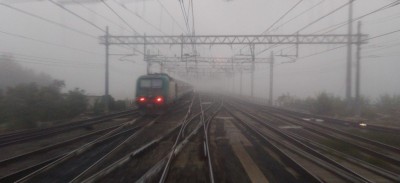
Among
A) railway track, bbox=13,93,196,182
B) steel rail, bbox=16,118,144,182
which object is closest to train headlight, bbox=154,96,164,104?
steel rail, bbox=16,118,144,182

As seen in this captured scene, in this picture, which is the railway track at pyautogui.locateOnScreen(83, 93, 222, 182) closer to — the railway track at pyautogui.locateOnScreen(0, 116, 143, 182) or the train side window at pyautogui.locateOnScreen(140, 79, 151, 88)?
the railway track at pyautogui.locateOnScreen(0, 116, 143, 182)

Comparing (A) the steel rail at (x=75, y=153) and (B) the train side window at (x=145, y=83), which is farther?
(B) the train side window at (x=145, y=83)

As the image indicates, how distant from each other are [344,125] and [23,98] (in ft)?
62.2

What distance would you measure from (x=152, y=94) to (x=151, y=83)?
0.98 meters

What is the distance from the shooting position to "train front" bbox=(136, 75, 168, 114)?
27.9 meters

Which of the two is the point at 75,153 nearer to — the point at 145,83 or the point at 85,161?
the point at 85,161

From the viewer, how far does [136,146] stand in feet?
47.5

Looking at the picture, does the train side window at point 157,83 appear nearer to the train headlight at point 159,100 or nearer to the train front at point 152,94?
the train front at point 152,94

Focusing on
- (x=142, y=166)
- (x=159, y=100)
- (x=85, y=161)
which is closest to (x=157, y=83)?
(x=159, y=100)

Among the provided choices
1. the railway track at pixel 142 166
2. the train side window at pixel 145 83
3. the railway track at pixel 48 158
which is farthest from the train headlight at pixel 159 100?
the railway track at pixel 142 166

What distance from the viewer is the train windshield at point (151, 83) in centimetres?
2848

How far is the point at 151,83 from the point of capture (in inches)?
1131

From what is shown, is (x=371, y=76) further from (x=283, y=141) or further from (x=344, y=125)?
(x=283, y=141)

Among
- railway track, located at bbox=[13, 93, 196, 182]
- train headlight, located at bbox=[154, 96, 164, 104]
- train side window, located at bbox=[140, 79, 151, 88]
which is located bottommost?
railway track, located at bbox=[13, 93, 196, 182]
